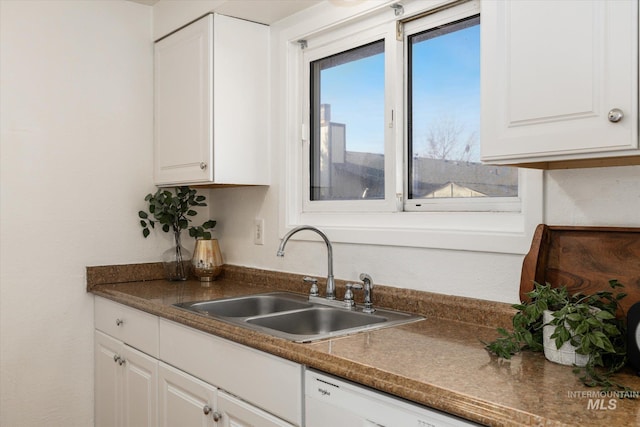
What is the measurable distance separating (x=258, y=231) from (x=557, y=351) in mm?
A: 1685

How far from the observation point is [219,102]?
2488mm

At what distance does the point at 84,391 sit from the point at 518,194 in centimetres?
221

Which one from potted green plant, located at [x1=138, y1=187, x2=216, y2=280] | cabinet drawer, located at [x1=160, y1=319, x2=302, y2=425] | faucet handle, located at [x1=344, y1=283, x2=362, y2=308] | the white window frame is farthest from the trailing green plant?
faucet handle, located at [x1=344, y1=283, x2=362, y2=308]

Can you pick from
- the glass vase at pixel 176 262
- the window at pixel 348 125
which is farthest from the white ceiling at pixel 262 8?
the glass vase at pixel 176 262

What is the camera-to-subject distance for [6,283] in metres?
2.51

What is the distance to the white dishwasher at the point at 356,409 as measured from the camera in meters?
1.17

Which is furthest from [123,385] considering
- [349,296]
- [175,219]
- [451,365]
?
[451,365]

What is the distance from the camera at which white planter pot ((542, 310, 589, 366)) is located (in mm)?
1263

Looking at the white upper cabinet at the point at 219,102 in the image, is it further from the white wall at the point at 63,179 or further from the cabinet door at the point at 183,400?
the cabinet door at the point at 183,400

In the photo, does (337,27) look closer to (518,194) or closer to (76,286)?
(518,194)

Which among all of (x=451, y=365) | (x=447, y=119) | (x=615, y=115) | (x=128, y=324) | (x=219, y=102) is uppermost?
(x=219, y=102)

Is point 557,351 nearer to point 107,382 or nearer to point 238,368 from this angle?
point 238,368

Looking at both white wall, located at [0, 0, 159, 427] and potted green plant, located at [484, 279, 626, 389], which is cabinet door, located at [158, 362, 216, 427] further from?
potted green plant, located at [484, 279, 626, 389]

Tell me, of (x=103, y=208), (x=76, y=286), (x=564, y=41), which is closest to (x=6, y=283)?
(x=76, y=286)
